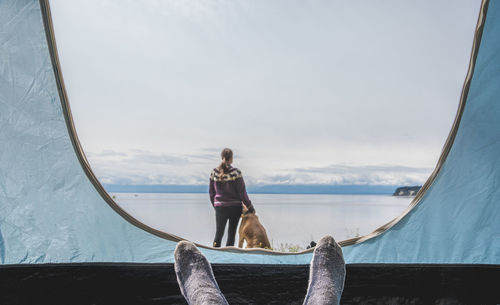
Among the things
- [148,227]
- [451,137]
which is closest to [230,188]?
[148,227]

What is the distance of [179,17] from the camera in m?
4.21

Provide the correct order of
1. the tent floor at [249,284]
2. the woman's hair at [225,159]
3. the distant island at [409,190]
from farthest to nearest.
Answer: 1. the woman's hair at [225,159]
2. the distant island at [409,190]
3. the tent floor at [249,284]

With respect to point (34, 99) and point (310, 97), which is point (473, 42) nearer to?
point (34, 99)

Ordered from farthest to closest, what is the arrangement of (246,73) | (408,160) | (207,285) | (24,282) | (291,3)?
1. (408,160)
2. (246,73)
3. (291,3)
4. (24,282)
5. (207,285)

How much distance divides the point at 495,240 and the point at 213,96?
565 centimetres

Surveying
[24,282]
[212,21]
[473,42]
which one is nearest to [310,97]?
[212,21]

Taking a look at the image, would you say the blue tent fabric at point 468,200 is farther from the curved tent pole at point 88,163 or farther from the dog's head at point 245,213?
the dog's head at point 245,213

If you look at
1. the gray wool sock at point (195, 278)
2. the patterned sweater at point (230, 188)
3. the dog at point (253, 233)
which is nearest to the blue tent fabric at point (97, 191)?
the gray wool sock at point (195, 278)

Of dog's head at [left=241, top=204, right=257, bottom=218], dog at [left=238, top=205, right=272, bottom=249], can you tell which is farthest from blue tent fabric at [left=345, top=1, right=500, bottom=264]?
dog's head at [left=241, top=204, right=257, bottom=218]

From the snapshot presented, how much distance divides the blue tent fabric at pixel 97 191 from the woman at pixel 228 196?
1210mm

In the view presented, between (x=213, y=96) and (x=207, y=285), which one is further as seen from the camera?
(x=213, y=96)

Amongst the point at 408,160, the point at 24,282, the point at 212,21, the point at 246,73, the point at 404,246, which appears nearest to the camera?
the point at 24,282

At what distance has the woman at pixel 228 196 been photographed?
243 centimetres

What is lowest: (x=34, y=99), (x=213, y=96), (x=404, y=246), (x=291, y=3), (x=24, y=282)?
(x=24, y=282)
